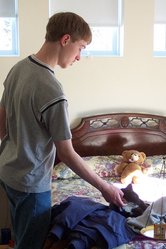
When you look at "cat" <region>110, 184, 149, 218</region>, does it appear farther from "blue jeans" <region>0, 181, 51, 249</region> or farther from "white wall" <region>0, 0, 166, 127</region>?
"white wall" <region>0, 0, 166, 127</region>

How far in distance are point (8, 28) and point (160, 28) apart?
1.30m

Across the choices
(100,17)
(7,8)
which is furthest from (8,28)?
(100,17)

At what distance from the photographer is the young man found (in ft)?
4.96

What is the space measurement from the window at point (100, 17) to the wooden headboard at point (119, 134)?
0.57 meters

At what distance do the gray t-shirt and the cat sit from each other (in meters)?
0.43

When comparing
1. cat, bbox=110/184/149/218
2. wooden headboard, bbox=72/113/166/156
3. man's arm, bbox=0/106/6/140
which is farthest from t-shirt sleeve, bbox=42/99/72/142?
wooden headboard, bbox=72/113/166/156

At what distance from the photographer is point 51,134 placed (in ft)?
5.01

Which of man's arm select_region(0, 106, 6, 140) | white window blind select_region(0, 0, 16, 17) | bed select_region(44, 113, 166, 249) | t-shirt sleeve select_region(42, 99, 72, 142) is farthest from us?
white window blind select_region(0, 0, 16, 17)

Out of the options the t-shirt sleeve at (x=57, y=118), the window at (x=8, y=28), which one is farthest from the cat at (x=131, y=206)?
the window at (x=8, y=28)

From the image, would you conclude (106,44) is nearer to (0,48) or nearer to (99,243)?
(0,48)

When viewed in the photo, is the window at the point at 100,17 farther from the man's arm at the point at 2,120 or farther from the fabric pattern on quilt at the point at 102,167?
the man's arm at the point at 2,120

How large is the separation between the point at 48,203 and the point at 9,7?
200 cm

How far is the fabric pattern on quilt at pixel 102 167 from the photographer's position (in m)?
2.91

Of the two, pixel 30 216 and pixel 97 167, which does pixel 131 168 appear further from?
pixel 30 216
